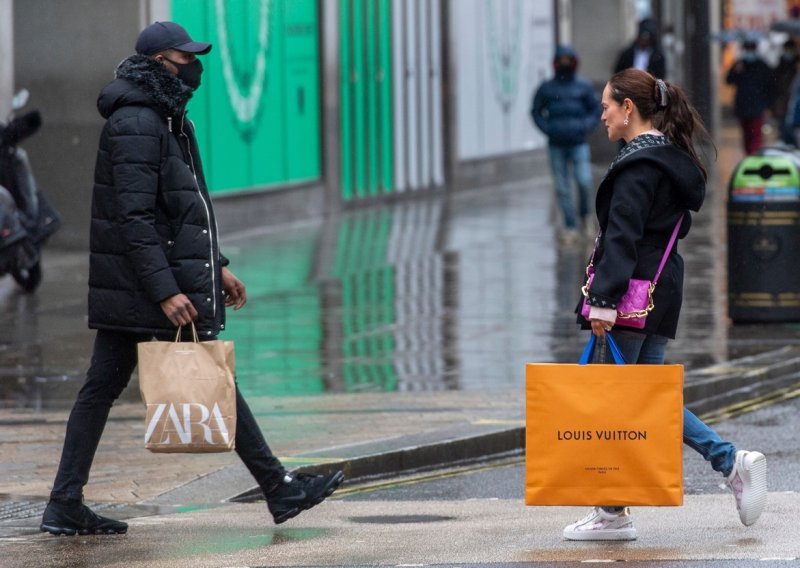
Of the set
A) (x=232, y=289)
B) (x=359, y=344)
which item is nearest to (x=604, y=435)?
(x=232, y=289)

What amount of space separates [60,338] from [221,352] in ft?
18.7

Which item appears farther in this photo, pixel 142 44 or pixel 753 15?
pixel 753 15

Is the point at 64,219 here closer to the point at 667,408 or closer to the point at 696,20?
the point at 667,408

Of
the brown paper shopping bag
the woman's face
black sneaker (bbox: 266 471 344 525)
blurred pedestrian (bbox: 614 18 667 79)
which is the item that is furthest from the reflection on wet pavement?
the woman's face

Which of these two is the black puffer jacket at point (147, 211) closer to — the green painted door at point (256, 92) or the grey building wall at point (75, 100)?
the grey building wall at point (75, 100)

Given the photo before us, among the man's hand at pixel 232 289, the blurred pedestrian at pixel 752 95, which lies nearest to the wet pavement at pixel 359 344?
the man's hand at pixel 232 289

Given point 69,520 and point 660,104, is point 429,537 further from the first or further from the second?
point 660,104

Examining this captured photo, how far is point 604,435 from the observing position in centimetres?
621

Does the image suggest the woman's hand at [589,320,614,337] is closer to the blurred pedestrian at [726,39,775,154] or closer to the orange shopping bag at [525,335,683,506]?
the orange shopping bag at [525,335,683,506]

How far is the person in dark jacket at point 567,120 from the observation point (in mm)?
17984

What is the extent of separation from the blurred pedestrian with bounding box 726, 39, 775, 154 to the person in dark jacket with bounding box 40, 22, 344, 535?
2089cm

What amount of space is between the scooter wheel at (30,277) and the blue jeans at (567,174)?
5701mm

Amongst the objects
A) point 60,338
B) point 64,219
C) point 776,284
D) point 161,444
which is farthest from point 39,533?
point 64,219

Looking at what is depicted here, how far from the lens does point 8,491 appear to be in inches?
298
